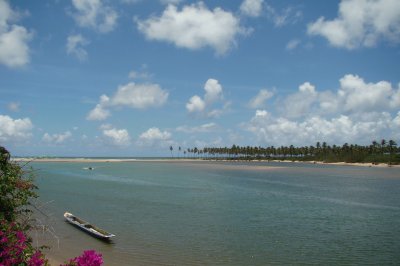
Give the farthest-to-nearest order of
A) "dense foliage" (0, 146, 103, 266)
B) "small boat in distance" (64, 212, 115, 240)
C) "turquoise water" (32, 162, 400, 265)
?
"small boat in distance" (64, 212, 115, 240)
"turquoise water" (32, 162, 400, 265)
"dense foliage" (0, 146, 103, 266)

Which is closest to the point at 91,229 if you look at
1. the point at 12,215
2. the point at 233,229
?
the point at 233,229

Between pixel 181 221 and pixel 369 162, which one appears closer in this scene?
pixel 181 221

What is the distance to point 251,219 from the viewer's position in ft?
116

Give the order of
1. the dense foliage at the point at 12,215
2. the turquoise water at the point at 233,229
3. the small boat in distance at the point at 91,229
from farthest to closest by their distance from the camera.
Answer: the small boat in distance at the point at 91,229 < the turquoise water at the point at 233,229 < the dense foliage at the point at 12,215

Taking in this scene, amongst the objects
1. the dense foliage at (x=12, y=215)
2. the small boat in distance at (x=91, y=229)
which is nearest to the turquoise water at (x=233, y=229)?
the small boat in distance at (x=91, y=229)

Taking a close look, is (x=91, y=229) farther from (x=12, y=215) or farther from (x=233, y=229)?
(x=12, y=215)

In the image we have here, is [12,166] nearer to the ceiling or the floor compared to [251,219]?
nearer to the ceiling

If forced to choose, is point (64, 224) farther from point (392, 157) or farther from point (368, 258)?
point (392, 157)

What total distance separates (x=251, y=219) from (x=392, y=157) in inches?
5722

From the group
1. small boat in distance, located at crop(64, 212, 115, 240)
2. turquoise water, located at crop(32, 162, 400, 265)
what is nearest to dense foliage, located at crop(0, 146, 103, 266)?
turquoise water, located at crop(32, 162, 400, 265)

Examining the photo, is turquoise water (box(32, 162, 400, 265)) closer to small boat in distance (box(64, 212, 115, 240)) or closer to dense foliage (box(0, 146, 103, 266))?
small boat in distance (box(64, 212, 115, 240))

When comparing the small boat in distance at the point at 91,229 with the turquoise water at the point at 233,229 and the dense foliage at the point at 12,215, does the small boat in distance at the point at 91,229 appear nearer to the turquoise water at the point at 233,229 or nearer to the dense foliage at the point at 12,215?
the turquoise water at the point at 233,229

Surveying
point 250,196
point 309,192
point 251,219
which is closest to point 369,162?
point 309,192

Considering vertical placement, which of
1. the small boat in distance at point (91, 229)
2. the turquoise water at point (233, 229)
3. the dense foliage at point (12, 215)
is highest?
the dense foliage at point (12, 215)
